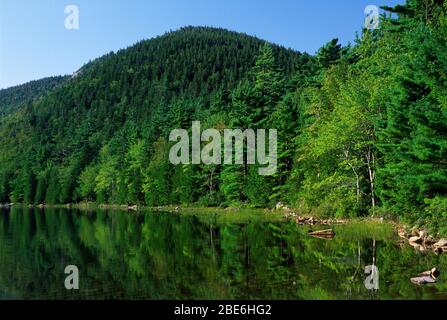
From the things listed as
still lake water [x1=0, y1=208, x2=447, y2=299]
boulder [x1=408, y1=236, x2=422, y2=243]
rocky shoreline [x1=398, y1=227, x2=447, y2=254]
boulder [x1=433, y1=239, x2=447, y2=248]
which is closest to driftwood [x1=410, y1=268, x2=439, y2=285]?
still lake water [x1=0, y1=208, x2=447, y2=299]

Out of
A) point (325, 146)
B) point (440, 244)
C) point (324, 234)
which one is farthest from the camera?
point (325, 146)

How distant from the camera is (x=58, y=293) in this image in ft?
48.4

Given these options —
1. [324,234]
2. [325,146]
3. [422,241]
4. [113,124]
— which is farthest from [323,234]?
[113,124]

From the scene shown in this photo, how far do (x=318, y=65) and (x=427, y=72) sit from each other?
163 feet

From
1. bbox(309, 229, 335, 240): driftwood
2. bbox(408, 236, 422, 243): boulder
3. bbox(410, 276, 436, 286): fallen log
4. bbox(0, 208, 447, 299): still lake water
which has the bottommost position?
bbox(0, 208, 447, 299): still lake water

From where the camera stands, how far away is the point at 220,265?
62.6ft

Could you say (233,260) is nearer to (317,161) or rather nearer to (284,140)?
(317,161)

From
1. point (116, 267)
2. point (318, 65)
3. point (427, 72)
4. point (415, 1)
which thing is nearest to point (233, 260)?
point (116, 267)

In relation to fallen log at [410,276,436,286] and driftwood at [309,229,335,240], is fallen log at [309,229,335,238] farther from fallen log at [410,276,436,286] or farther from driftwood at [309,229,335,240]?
fallen log at [410,276,436,286]

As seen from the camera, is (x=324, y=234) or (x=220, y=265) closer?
(x=220, y=265)

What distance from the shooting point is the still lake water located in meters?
14.2

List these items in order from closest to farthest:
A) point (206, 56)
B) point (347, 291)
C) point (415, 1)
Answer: point (347, 291), point (415, 1), point (206, 56)

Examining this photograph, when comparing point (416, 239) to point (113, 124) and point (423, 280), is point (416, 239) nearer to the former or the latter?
point (423, 280)

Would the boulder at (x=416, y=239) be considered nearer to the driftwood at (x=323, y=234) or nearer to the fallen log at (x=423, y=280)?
the driftwood at (x=323, y=234)
